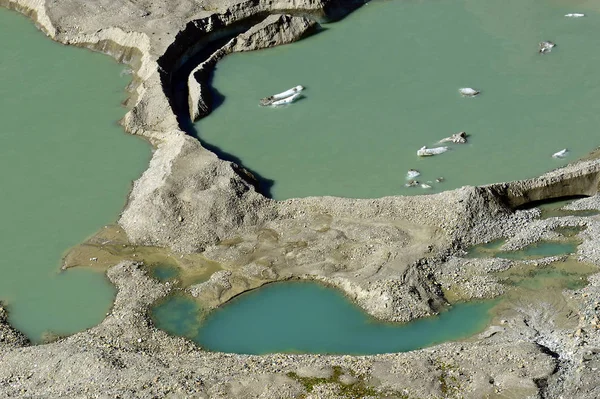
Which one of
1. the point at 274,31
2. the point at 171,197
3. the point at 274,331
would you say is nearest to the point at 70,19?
the point at 274,31

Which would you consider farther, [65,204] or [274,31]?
[274,31]

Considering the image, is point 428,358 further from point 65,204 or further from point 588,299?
point 65,204

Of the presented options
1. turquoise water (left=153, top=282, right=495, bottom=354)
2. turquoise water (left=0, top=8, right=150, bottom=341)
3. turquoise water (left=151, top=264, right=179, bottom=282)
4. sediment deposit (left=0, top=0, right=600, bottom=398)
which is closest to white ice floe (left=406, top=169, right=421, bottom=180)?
sediment deposit (left=0, top=0, right=600, bottom=398)

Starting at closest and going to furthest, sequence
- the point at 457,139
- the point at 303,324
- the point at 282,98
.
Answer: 1. the point at 303,324
2. the point at 457,139
3. the point at 282,98

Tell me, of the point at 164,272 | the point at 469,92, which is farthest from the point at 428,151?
the point at 164,272

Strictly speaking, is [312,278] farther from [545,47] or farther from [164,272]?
[545,47]

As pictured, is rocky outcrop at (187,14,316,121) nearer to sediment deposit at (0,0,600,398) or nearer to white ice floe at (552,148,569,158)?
sediment deposit at (0,0,600,398)

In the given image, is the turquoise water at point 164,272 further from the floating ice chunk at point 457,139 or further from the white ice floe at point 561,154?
the white ice floe at point 561,154

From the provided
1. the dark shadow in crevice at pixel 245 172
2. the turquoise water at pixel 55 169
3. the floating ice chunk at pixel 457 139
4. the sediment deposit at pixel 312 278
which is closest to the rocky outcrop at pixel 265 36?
the sediment deposit at pixel 312 278
